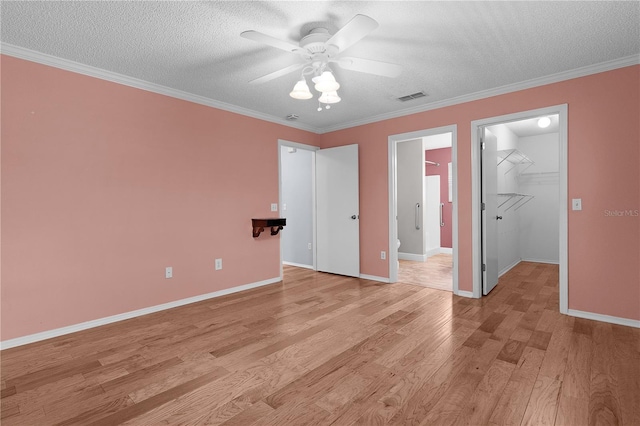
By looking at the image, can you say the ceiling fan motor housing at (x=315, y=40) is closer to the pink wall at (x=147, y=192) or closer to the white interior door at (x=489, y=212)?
the pink wall at (x=147, y=192)

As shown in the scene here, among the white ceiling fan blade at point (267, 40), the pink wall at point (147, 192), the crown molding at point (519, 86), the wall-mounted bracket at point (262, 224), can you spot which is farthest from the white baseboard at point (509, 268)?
the white ceiling fan blade at point (267, 40)

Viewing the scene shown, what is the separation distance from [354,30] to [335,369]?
2.17m

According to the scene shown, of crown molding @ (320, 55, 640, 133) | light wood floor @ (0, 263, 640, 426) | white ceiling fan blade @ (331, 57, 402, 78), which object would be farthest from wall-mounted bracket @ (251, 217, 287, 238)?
white ceiling fan blade @ (331, 57, 402, 78)

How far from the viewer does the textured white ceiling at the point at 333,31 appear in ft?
6.97

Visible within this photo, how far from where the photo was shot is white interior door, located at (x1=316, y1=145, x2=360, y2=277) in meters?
4.93

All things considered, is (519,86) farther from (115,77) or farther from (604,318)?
(115,77)

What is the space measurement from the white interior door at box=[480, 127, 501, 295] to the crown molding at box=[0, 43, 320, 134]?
2.91 m

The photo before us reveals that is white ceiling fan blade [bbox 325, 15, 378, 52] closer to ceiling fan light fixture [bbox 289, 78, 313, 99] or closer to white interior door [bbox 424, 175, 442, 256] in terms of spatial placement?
ceiling fan light fixture [bbox 289, 78, 313, 99]

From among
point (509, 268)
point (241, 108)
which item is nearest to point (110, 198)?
point (241, 108)

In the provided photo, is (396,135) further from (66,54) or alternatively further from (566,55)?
(66,54)

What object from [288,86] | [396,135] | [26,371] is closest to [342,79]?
[288,86]

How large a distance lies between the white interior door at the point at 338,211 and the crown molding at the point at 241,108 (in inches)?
30.6

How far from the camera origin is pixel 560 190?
128 inches

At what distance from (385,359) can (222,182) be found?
9.29 ft
